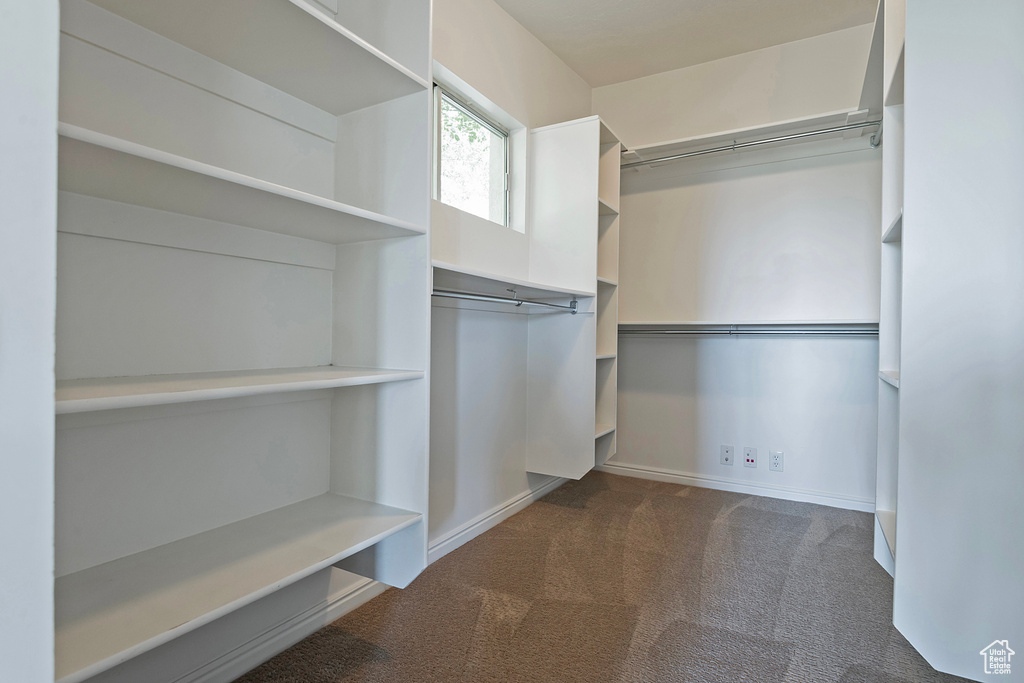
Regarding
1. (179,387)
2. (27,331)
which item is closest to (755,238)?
(179,387)

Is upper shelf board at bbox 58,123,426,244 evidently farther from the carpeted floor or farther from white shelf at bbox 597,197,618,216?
white shelf at bbox 597,197,618,216

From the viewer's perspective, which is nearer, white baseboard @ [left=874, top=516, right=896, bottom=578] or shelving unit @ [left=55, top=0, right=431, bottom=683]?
shelving unit @ [left=55, top=0, right=431, bottom=683]

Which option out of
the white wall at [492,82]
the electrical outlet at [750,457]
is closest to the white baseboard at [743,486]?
the electrical outlet at [750,457]

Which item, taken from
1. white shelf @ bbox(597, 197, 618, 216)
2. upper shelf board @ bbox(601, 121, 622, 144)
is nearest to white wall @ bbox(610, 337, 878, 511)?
white shelf @ bbox(597, 197, 618, 216)

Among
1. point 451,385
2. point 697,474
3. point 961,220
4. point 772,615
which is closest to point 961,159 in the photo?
point 961,220

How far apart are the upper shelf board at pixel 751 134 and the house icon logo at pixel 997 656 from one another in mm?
2217

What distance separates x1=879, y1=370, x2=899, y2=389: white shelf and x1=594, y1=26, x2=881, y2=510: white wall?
1182 mm

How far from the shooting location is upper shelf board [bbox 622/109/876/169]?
2670 millimetres

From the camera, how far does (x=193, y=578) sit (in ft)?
3.60

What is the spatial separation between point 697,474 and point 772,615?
1.60m

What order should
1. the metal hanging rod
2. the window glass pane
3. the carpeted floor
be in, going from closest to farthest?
the carpeted floor < the window glass pane < the metal hanging rod

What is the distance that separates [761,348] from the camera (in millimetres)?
3262

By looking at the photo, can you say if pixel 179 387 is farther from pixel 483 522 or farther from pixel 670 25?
pixel 670 25

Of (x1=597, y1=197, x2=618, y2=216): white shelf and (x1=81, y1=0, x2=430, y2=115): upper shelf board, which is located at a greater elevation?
(x1=597, y1=197, x2=618, y2=216): white shelf
